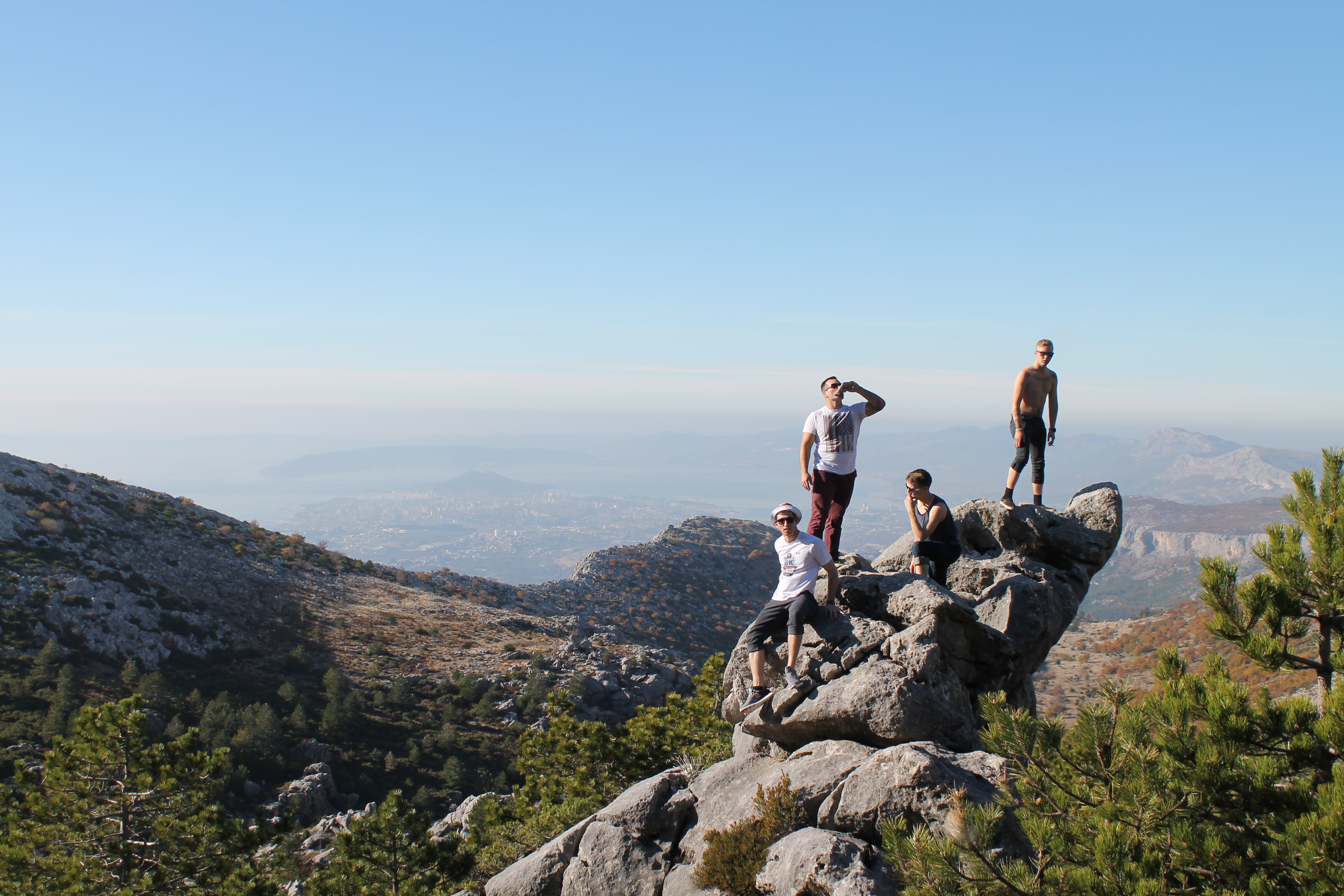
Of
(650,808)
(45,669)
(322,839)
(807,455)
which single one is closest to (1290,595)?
(807,455)

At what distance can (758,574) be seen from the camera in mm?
101312

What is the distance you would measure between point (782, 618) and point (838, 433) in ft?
9.98

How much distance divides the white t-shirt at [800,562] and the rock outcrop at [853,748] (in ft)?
3.21

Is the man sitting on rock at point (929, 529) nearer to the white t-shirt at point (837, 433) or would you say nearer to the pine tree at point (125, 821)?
the white t-shirt at point (837, 433)

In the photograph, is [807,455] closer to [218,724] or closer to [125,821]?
[125,821]

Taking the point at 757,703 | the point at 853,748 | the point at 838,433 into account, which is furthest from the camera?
the point at 838,433

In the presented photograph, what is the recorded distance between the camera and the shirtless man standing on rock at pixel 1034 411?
12.5m

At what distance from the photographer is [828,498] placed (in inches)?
449

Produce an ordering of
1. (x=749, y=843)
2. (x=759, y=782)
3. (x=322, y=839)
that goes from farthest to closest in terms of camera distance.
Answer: (x=322, y=839)
(x=759, y=782)
(x=749, y=843)

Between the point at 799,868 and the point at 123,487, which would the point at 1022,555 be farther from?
the point at 123,487

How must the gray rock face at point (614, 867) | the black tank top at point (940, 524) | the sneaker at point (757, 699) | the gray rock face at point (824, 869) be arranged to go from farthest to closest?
1. the black tank top at point (940, 524)
2. the sneaker at point (757, 699)
3. the gray rock face at point (614, 867)
4. the gray rock face at point (824, 869)

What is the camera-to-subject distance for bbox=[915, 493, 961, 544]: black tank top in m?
11.9

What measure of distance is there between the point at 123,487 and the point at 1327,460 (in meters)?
75.5

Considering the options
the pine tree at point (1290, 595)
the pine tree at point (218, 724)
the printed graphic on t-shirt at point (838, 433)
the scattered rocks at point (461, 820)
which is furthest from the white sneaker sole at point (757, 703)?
the pine tree at point (218, 724)
